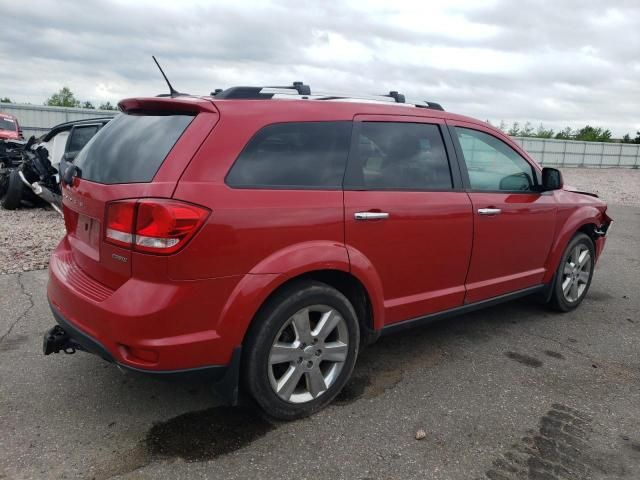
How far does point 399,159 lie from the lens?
3.30 metres

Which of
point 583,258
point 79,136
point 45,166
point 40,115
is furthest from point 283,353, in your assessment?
point 40,115

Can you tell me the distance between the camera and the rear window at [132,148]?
2.56 meters

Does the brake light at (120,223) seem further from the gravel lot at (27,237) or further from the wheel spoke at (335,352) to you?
the gravel lot at (27,237)

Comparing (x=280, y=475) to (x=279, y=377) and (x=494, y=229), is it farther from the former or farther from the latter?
(x=494, y=229)

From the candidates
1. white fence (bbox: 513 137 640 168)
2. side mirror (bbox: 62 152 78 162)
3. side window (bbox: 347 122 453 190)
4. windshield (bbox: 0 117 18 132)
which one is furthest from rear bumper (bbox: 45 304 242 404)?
white fence (bbox: 513 137 640 168)

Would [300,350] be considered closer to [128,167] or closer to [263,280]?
[263,280]

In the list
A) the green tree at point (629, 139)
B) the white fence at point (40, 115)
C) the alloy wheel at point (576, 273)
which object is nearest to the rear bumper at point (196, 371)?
the alloy wheel at point (576, 273)

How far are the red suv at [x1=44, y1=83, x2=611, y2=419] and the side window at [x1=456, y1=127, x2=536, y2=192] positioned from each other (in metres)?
0.05

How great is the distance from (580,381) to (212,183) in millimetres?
2712

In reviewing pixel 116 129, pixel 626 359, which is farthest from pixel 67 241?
pixel 626 359

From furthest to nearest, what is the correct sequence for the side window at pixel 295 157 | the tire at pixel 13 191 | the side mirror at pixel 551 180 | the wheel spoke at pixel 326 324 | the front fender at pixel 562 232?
the tire at pixel 13 191, the front fender at pixel 562 232, the side mirror at pixel 551 180, the wheel spoke at pixel 326 324, the side window at pixel 295 157

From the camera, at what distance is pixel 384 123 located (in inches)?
129

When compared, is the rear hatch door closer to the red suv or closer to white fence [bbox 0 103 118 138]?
the red suv

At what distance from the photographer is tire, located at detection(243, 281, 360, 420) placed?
2678 millimetres
